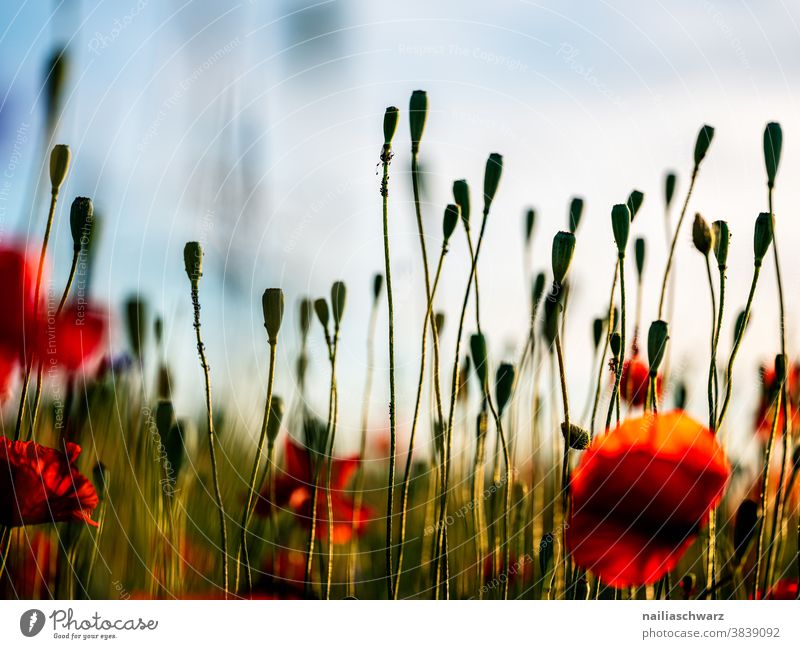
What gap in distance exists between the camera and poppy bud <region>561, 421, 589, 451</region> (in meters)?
0.43

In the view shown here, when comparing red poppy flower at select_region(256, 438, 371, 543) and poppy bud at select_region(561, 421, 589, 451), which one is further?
red poppy flower at select_region(256, 438, 371, 543)

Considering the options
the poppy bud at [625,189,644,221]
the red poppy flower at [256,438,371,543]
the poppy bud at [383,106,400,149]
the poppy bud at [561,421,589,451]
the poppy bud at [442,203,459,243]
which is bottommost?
the red poppy flower at [256,438,371,543]

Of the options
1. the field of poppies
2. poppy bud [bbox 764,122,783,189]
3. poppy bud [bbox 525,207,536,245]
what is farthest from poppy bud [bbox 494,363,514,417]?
poppy bud [bbox 764,122,783,189]

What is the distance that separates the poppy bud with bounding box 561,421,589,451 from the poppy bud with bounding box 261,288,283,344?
176mm

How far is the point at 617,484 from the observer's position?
16.4 inches

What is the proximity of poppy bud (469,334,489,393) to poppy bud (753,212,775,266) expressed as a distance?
181 millimetres

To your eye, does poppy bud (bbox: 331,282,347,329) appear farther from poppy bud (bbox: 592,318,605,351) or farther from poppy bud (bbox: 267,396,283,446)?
poppy bud (bbox: 592,318,605,351)

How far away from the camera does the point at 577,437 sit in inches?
17.2

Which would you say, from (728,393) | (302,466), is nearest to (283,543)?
(302,466)

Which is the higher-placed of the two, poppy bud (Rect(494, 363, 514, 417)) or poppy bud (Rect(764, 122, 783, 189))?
poppy bud (Rect(764, 122, 783, 189))

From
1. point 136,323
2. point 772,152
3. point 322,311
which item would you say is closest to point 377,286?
point 322,311

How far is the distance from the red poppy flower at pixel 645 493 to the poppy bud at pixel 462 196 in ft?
0.52

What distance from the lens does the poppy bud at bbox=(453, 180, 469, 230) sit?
46 cm
